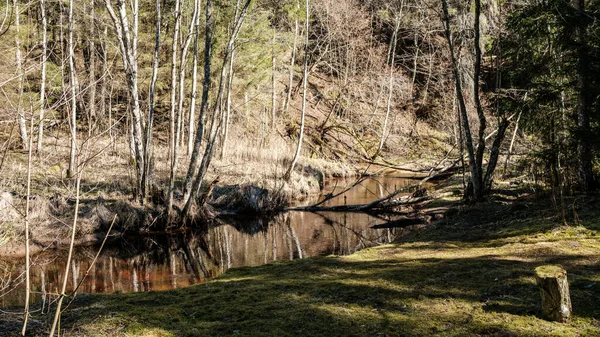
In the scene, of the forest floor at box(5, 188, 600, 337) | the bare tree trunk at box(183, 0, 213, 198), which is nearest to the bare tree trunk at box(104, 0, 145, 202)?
the bare tree trunk at box(183, 0, 213, 198)

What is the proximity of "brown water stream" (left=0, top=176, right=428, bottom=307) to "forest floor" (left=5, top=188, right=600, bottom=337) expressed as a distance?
2531mm

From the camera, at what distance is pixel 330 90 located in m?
32.8

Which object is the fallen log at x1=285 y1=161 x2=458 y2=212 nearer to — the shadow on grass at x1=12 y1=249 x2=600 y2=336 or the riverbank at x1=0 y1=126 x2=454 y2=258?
the riverbank at x1=0 y1=126 x2=454 y2=258

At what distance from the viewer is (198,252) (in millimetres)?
10852

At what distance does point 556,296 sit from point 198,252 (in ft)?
26.8

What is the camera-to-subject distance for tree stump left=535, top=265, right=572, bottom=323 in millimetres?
4191

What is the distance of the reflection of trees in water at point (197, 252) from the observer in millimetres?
8820

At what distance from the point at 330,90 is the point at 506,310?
29.1 metres

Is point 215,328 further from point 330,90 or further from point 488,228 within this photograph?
point 330,90

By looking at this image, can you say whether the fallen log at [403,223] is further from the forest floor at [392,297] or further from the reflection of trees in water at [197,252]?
the forest floor at [392,297]

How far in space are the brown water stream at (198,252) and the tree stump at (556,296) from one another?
6.07 meters

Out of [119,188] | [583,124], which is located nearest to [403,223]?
[583,124]

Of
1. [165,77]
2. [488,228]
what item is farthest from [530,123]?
[165,77]

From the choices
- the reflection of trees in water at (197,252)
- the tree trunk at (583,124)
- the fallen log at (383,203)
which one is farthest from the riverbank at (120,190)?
the tree trunk at (583,124)
